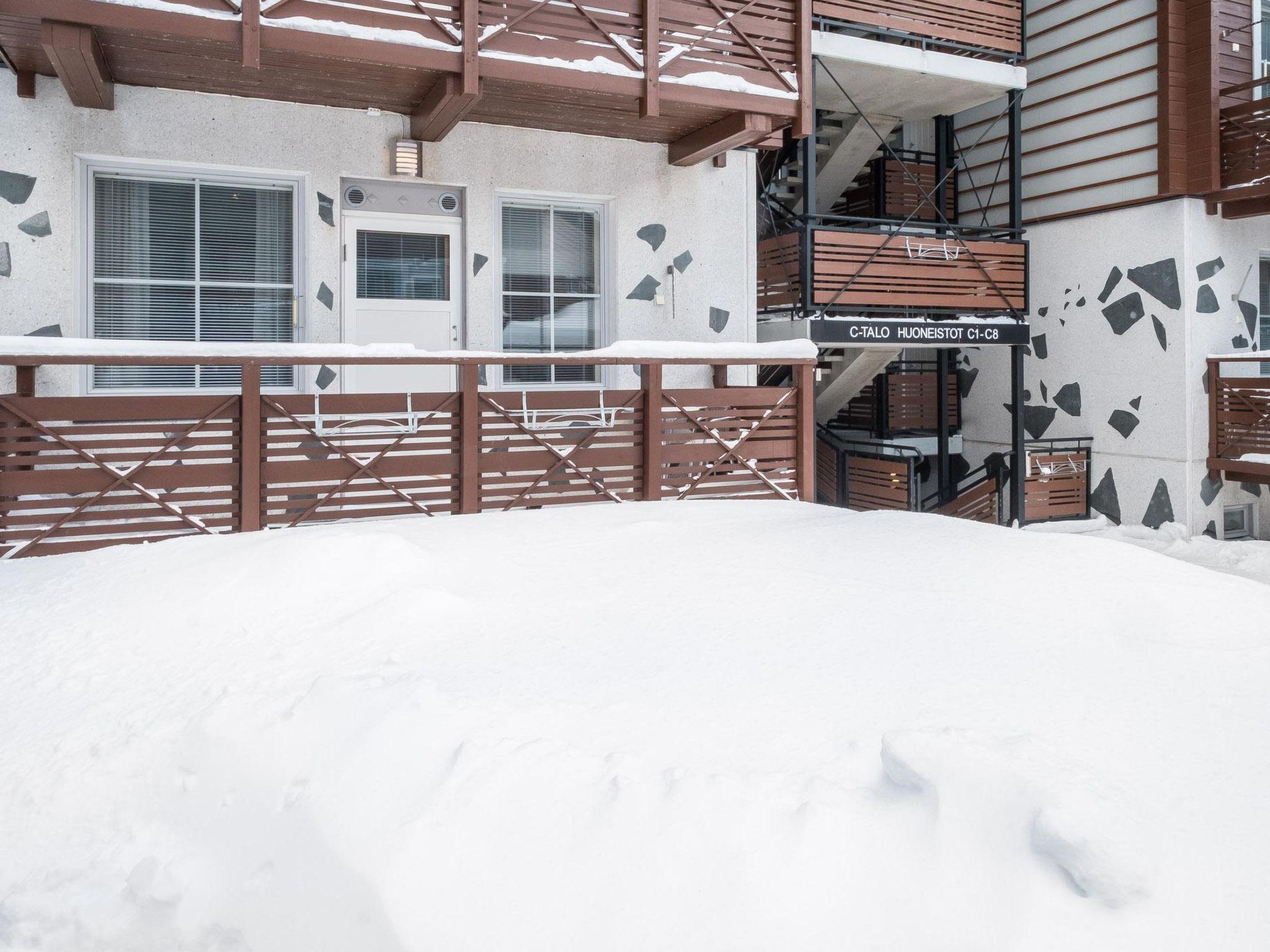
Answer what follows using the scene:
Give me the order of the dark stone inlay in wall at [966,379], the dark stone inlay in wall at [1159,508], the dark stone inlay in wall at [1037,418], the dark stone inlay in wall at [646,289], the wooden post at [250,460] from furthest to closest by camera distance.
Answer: the dark stone inlay in wall at [966,379] < the dark stone inlay in wall at [1037,418] < the dark stone inlay in wall at [1159,508] < the dark stone inlay in wall at [646,289] < the wooden post at [250,460]

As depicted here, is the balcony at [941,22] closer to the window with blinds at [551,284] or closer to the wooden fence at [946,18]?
the wooden fence at [946,18]

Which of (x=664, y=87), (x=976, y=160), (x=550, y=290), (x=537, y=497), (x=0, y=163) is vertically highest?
(x=976, y=160)

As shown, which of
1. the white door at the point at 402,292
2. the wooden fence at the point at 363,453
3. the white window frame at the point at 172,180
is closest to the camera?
the wooden fence at the point at 363,453

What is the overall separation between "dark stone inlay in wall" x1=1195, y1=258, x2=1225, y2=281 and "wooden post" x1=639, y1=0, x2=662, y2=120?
819 cm

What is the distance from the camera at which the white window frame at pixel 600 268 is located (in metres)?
9.02

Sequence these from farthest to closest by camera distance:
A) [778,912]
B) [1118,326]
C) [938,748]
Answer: [1118,326] → [938,748] → [778,912]

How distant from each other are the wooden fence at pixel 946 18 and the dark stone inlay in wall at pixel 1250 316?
4422mm

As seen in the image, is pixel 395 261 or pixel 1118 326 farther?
pixel 1118 326

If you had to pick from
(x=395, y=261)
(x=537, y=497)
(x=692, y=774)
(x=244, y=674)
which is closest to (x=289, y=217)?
(x=395, y=261)

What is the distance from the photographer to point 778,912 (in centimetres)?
226

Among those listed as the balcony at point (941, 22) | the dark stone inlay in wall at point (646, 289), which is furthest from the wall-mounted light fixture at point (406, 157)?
the balcony at point (941, 22)

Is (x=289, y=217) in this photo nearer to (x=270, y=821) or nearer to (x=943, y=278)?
(x=270, y=821)

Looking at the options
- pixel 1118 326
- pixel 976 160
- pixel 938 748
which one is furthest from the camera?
pixel 976 160

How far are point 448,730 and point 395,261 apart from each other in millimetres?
6492
